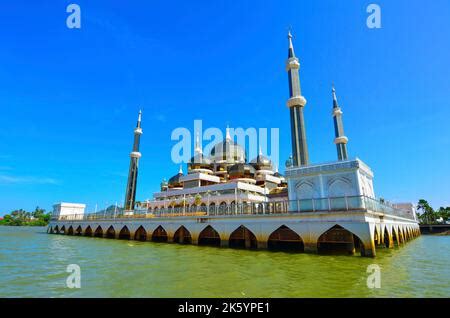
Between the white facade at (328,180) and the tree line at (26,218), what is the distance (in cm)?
10793

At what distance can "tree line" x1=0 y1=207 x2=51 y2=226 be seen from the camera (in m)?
98.5

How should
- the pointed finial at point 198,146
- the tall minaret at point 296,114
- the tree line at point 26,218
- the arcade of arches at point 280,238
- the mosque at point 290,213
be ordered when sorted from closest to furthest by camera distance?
the mosque at point 290,213 → the arcade of arches at point 280,238 → the tall minaret at point 296,114 → the pointed finial at point 198,146 → the tree line at point 26,218

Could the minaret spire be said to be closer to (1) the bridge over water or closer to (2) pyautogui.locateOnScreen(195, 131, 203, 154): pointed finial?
(2) pyautogui.locateOnScreen(195, 131, 203, 154): pointed finial

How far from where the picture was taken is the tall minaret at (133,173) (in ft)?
157

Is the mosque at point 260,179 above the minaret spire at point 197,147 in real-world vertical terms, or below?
below

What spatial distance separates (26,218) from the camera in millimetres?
103812

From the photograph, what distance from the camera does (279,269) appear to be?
10.9 meters

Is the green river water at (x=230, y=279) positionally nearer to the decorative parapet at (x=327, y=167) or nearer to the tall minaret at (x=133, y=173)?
the decorative parapet at (x=327, y=167)

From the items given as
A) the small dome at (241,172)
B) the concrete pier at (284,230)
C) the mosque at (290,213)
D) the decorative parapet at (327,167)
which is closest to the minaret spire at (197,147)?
the mosque at (290,213)

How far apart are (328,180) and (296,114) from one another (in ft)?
45.7
